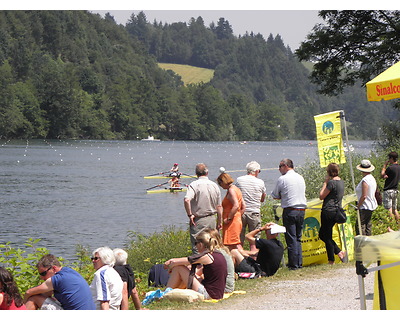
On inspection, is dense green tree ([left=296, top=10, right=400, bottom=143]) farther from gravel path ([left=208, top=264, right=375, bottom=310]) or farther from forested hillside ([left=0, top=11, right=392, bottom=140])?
forested hillside ([left=0, top=11, right=392, bottom=140])

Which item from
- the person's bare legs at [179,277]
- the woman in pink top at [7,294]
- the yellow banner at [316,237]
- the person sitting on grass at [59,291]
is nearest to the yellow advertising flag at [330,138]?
the yellow banner at [316,237]

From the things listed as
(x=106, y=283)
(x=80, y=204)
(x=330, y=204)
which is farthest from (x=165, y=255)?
(x=80, y=204)

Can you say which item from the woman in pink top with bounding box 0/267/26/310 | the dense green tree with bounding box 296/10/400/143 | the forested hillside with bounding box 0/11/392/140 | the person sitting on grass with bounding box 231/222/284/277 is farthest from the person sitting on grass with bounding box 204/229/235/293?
the forested hillside with bounding box 0/11/392/140

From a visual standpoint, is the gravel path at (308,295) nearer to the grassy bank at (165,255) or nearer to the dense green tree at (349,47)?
the grassy bank at (165,255)

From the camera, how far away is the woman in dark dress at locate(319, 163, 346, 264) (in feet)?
36.1

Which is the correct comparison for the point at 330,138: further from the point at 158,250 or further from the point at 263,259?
the point at 158,250

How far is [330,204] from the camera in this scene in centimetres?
1110

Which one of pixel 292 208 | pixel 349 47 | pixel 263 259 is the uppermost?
pixel 349 47

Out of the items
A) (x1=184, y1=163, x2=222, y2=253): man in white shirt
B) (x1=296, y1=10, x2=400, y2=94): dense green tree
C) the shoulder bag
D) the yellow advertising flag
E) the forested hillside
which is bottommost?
the shoulder bag

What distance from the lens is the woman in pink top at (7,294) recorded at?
22.1 feet

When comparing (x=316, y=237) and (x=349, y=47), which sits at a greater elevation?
(x=349, y=47)

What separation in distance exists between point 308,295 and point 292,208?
92.7 inches

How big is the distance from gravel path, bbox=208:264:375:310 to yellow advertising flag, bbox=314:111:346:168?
87.3 inches
